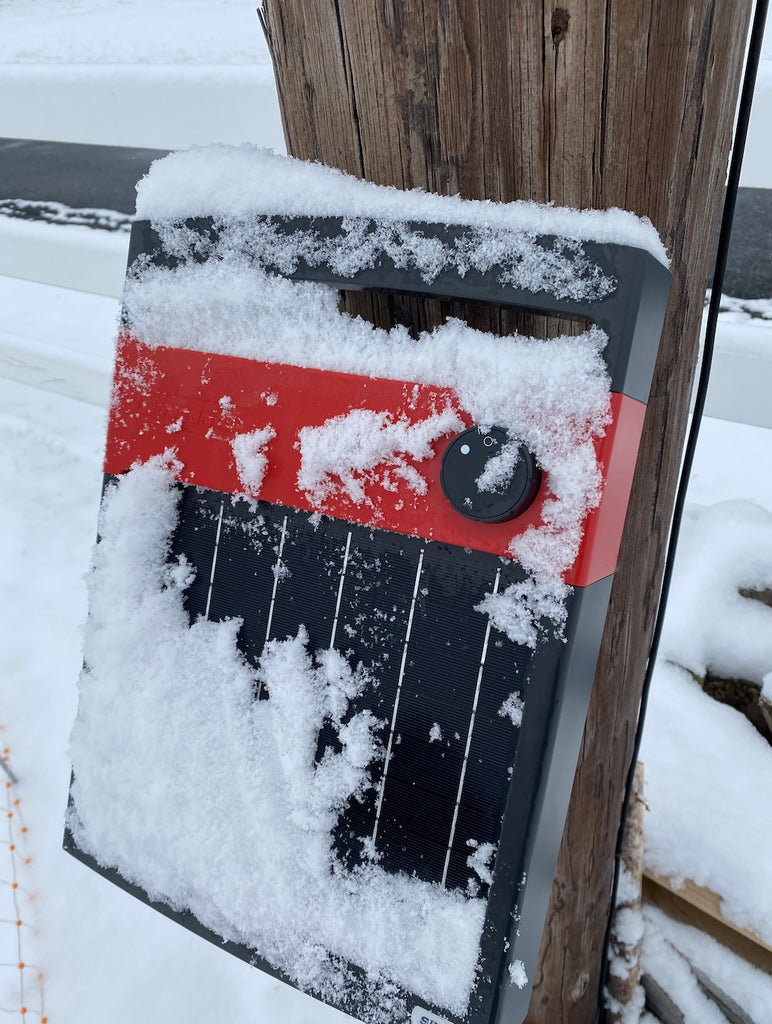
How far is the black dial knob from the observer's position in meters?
0.57

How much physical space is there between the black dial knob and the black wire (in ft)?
1.10

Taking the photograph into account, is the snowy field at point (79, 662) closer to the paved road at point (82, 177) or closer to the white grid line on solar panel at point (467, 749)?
the paved road at point (82, 177)

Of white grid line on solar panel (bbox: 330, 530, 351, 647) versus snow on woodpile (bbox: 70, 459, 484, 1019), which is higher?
white grid line on solar panel (bbox: 330, 530, 351, 647)

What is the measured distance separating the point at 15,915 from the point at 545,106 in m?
1.84

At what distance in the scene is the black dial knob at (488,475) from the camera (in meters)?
0.57

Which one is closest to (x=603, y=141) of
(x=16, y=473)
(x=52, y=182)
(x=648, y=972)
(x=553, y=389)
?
(x=553, y=389)

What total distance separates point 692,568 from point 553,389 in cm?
135

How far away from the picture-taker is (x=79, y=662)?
207 centimetres

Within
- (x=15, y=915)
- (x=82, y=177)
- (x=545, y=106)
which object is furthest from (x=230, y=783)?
(x=82, y=177)

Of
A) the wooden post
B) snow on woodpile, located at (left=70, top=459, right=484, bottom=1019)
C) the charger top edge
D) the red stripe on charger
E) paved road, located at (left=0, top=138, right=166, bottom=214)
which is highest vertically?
paved road, located at (left=0, top=138, right=166, bottom=214)

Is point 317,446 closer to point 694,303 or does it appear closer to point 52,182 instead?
point 694,303

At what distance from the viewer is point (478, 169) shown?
27.0 inches

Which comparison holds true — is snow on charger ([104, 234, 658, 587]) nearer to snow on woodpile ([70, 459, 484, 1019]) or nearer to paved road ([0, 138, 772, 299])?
snow on woodpile ([70, 459, 484, 1019])

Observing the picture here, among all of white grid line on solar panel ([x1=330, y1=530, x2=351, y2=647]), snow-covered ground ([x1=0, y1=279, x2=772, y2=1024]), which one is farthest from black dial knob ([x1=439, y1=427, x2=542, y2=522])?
snow-covered ground ([x1=0, y1=279, x2=772, y2=1024])
